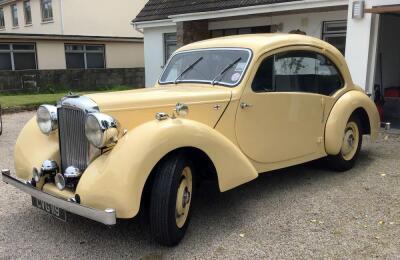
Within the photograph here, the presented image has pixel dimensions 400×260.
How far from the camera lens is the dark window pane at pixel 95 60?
19781 millimetres

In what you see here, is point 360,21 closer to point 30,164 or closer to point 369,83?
point 369,83

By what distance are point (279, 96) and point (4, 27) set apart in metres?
28.4

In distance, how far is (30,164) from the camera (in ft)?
12.5

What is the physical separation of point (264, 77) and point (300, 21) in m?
6.97

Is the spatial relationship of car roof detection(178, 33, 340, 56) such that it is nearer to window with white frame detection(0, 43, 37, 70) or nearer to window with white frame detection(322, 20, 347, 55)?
window with white frame detection(322, 20, 347, 55)

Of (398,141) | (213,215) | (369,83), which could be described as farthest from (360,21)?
(213,215)

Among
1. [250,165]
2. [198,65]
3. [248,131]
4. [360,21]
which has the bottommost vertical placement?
[250,165]

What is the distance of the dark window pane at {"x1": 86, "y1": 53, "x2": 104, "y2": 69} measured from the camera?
19.8m

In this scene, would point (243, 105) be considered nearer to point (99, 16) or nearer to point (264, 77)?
point (264, 77)

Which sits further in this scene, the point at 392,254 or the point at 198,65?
the point at 198,65

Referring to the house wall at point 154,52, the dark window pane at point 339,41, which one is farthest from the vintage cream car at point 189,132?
the house wall at point 154,52

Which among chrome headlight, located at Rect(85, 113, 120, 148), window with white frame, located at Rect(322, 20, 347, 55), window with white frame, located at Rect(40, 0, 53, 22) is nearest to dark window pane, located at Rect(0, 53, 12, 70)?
window with white frame, located at Rect(40, 0, 53, 22)

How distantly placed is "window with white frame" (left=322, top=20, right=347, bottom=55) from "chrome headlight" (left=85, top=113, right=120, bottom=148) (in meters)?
8.01

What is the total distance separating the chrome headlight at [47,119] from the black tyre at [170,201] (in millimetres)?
1200
